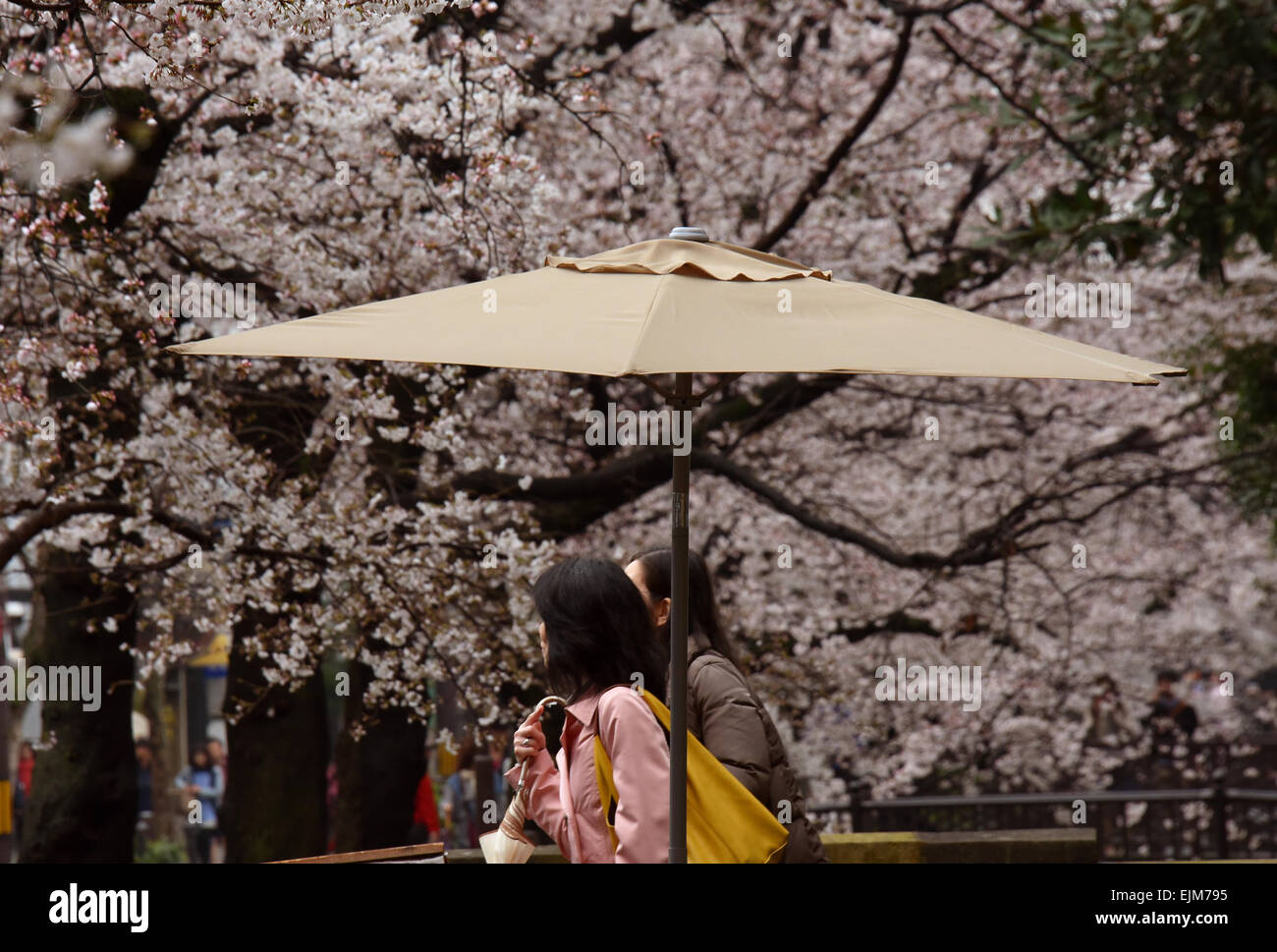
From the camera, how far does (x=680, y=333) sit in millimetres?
3430

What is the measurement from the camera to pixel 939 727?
635 inches

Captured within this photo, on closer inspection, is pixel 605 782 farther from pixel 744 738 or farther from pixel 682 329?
pixel 682 329

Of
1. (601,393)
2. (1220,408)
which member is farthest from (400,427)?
(1220,408)

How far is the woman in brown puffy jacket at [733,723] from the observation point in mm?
3902

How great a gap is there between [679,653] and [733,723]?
248 millimetres

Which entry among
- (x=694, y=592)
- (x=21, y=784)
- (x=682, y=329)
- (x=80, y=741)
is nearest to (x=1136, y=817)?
(x=80, y=741)

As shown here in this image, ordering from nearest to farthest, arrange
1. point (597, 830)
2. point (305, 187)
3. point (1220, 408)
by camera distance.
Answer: point (597, 830) < point (305, 187) < point (1220, 408)

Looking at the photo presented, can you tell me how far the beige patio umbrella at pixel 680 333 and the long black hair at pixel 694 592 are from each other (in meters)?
0.33

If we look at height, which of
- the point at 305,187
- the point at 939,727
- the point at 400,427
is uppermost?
the point at 305,187

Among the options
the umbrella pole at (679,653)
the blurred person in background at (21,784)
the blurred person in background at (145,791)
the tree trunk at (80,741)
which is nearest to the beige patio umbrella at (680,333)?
the umbrella pole at (679,653)

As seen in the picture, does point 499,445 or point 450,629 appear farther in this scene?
point 499,445
